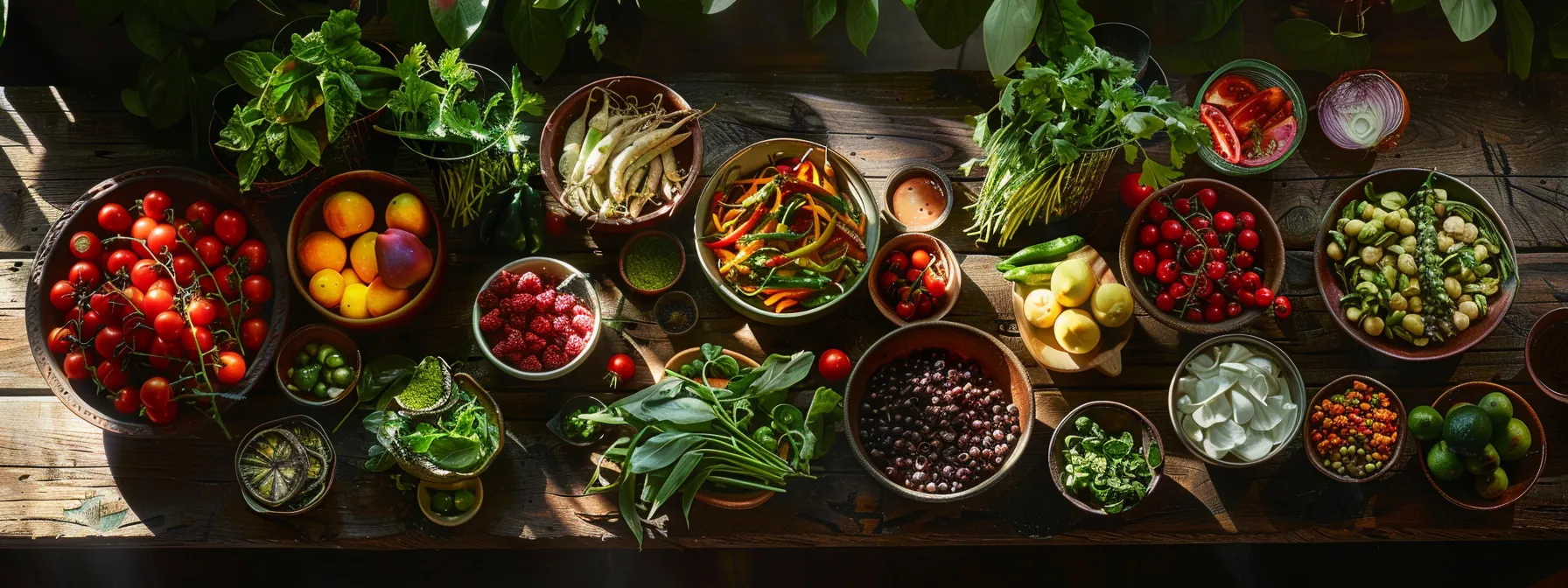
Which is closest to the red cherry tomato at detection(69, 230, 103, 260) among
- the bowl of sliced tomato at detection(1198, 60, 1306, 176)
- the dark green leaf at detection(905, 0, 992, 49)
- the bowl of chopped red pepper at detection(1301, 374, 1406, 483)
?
the dark green leaf at detection(905, 0, 992, 49)

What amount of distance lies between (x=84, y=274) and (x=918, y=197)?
1.81 metres

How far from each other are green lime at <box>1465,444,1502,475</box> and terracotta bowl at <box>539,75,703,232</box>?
71.2 inches

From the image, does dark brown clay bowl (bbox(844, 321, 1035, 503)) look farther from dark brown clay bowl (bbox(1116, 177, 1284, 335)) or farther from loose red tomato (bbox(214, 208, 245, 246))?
loose red tomato (bbox(214, 208, 245, 246))

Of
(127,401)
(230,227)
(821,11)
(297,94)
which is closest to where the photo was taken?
(297,94)

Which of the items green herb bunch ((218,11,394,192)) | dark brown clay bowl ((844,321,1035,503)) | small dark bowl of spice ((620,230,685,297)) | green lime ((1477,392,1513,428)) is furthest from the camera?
small dark bowl of spice ((620,230,685,297))

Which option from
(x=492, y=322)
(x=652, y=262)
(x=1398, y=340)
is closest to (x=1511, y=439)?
(x=1398, y=340)

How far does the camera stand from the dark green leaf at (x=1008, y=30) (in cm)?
187

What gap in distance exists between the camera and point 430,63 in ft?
6.11

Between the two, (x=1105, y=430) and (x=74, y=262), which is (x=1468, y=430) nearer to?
(x=1105, y=430)

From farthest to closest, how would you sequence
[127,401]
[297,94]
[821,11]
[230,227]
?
[821,11]
[230,227]
[127,401]
[297,94]

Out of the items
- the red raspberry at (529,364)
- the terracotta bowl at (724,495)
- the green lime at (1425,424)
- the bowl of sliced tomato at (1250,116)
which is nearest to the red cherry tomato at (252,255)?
the red raspberry at (529,364)

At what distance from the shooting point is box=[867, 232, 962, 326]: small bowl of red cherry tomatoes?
6.40 ft

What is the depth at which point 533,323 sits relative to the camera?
1.87 meters

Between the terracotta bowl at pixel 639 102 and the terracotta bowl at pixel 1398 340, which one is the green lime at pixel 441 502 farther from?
the terracotta bowl at pixel 1398 340
